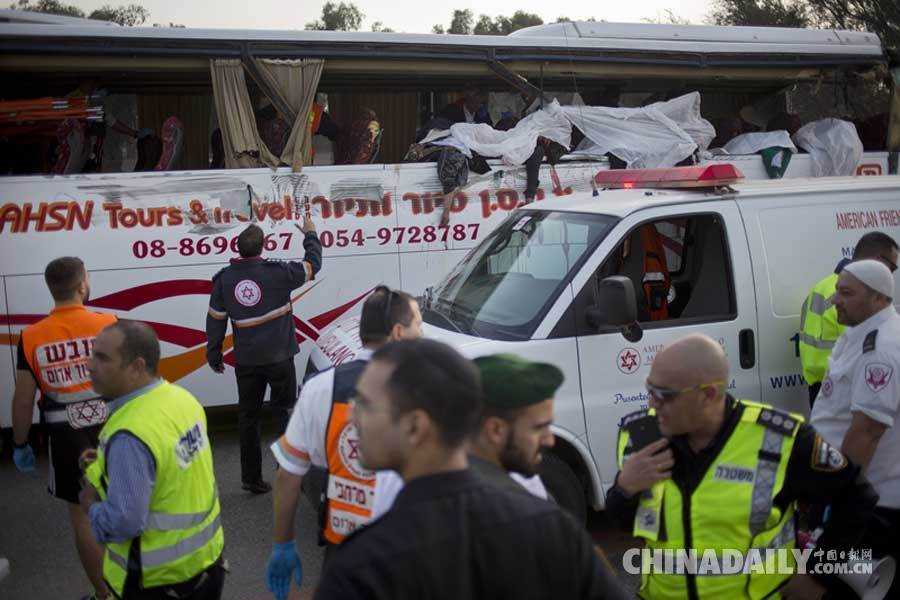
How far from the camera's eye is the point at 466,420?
6.24ft

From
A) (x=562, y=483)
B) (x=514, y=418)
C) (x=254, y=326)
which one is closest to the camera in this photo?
(x=514, y=418)

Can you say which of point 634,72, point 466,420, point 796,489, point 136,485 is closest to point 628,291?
point 796,489

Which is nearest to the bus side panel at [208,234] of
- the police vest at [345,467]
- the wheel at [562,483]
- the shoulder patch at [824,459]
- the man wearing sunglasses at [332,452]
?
the wheel at [562,483]

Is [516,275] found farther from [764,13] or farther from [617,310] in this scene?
[764,13]

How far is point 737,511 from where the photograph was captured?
2.81 metres

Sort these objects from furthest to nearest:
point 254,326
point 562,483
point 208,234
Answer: point 208,234
point 254,326
point 562,483

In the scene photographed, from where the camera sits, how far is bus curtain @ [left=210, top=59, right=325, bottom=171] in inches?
322

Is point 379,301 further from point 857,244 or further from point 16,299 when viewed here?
point 16,299

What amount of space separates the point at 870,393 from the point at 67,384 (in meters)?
3.89

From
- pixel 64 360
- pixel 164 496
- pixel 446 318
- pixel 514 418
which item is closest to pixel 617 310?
pixel 446 318

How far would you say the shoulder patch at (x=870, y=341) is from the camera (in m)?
3.81

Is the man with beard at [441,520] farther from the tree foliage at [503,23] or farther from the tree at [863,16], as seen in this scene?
the tree foliage at [503,23]

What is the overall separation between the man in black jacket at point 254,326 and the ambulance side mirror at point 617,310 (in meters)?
2.55

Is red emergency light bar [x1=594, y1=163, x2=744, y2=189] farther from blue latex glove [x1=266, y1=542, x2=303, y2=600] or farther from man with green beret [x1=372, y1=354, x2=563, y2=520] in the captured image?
man with green beret [x1=372, y1=354, x2=563, y2=520]
